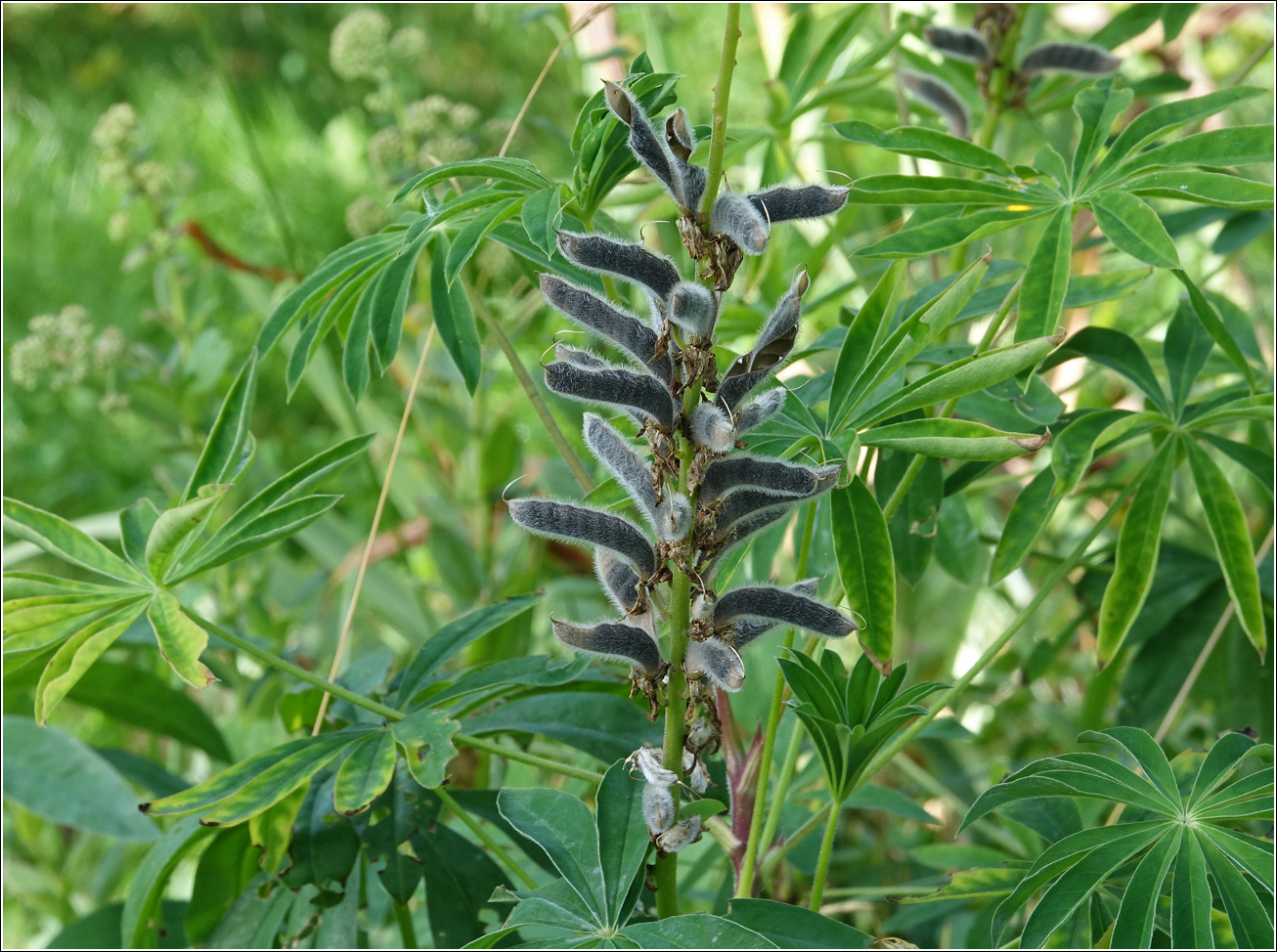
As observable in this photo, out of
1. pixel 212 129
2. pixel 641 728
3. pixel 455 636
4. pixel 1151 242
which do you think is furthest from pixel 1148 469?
pixel 212 129

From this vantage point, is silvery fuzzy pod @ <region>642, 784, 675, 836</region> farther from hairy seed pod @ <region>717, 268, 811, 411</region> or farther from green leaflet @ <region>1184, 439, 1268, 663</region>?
green leaflet @ <region>1184, 439, 1268, 663</region>

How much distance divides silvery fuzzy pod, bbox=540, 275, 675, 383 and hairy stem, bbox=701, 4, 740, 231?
0.07m

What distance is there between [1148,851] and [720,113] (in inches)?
23.7

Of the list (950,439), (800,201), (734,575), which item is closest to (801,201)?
(800,201)

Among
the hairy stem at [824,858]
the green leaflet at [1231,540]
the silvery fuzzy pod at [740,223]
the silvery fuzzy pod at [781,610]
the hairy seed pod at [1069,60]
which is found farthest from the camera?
the hairy seed pod at [1069,60]

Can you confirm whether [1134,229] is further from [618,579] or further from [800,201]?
[618,579]

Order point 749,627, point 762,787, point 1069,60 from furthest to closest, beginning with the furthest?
point 1069,60, point 762,787, point 749,627

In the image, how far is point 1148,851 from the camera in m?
0.78

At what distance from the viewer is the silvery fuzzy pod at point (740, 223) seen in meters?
0.56

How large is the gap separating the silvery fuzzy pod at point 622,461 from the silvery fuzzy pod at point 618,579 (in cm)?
7

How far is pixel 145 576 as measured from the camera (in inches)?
33.6

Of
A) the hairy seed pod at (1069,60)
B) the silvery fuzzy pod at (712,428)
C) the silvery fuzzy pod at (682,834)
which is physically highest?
the hairy seed pod at (1069,60)

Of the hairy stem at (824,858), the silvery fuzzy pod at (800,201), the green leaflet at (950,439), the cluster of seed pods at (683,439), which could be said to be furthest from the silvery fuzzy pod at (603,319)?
the hairy stem at (824,858)

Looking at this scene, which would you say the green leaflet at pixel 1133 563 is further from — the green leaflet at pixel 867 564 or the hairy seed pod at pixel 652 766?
the hairy seed pod at pixel 652 766
